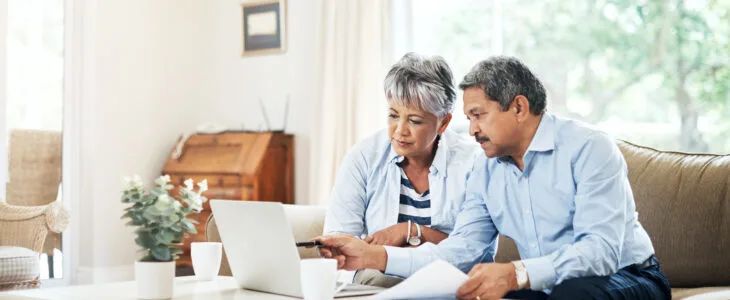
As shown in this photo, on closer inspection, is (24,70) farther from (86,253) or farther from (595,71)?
(595,71)

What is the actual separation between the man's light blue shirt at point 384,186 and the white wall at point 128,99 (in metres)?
2.89

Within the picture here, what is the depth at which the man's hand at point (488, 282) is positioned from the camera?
169 centimetres

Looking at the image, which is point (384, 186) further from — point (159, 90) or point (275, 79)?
point (159, 90)

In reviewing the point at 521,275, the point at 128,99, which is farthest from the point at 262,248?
the point at 128,99

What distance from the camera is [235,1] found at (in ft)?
17.7

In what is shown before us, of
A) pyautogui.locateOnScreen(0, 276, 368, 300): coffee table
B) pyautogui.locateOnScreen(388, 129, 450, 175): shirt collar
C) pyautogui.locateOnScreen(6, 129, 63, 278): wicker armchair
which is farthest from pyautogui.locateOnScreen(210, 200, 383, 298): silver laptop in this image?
pyautogui.locateOnScreen(6, 129, 63, 278): wicker armchair

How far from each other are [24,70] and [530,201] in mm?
3520

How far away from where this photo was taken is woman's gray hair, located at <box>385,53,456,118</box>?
2295mm

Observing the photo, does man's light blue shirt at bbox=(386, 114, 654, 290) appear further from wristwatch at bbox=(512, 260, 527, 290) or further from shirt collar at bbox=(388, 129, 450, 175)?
shirt collar at bbox=(388, 129, 450, 175)

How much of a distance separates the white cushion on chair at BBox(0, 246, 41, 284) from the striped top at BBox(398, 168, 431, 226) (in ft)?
6.40

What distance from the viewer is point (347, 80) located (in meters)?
4.70

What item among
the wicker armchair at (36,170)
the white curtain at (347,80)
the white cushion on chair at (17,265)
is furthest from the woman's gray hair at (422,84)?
the wicker armchair at (36,170)

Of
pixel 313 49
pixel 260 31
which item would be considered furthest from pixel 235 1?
pixel 313 49

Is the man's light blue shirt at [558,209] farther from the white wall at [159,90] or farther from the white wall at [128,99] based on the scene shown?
the white wall at [128,99]
